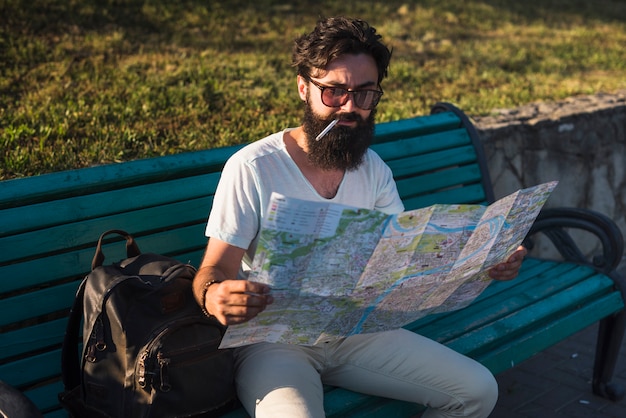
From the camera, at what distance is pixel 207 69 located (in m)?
6.00

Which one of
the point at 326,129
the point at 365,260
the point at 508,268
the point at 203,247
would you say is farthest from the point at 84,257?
the point at 508,268

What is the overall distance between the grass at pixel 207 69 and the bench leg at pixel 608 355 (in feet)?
6.56

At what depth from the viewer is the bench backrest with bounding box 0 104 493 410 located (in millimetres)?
2742

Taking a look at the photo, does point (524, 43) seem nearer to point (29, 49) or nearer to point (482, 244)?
point (29, 49)

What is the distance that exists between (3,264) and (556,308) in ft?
7.40

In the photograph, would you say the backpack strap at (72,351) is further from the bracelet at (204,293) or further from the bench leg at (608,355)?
the bench leg at (608,355)

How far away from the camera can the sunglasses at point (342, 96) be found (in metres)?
2.77

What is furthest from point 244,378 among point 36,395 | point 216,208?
point 36,395

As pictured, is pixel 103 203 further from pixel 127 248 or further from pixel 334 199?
pixel 334 199

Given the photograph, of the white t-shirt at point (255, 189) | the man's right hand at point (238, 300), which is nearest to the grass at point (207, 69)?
the white t-shirt at point (255, 189)

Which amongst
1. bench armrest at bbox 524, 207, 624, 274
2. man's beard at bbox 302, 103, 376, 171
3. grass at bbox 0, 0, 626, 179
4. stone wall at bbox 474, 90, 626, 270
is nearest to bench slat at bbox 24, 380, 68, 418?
man's beard at bbox 302, 103, 376, 171

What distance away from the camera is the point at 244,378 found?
99.7 inches

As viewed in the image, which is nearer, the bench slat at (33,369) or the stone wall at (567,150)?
the bench slat at (33,369)

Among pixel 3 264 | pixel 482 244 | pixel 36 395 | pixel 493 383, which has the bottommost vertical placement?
pixel 36 395
